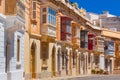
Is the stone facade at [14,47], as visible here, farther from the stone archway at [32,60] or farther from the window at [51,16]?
the window at [51,16]

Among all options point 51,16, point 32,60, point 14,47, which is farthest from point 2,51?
point 51,16

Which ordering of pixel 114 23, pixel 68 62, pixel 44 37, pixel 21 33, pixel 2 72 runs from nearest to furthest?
1. pixel 2 72
2. pixel 21 33
3. pixel 44 37
4. pixel 68 62
5. pixel 114 23

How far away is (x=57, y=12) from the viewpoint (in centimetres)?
3772

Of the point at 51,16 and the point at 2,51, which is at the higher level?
the point at 51,16

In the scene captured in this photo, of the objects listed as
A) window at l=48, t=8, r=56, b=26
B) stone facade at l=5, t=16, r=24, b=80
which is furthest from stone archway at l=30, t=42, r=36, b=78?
stone facade at l=5, t=16, r=24, b=80

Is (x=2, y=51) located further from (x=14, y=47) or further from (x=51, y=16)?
(x=51, y=16)

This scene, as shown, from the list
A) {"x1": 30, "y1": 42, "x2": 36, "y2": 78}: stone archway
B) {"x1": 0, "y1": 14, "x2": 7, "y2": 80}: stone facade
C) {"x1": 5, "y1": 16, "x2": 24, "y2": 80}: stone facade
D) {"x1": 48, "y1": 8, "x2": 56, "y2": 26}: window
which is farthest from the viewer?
{"x1": 48, "y1": 8, "x2": 56, "y2": 26}: window

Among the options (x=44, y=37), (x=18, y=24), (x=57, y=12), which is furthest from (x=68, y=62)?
(x=18, y=24)

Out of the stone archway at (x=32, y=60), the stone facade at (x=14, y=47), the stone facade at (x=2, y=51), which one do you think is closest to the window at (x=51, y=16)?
the stone archway at (x=32, y=60)

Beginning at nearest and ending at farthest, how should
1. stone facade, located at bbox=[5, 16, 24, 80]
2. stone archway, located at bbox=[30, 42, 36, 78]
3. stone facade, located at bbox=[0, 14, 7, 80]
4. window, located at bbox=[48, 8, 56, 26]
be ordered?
stone facade, located at bbox=[0, 14, 7, 80], stone facade, located at bbox=[5, 16, 24, 80], stone archway, located at bbox=[30, 42, 36, 78], window, located at bbox=[48, 8, 56, 26]

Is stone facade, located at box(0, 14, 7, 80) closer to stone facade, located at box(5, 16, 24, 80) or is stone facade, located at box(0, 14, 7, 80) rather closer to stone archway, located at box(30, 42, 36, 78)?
stone facade, located at box(5, 16, 24, 80)

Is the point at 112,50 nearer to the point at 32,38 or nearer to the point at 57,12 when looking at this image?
the point at 57,12

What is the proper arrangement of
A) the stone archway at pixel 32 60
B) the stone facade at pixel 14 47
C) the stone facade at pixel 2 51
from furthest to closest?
1. the stone archway at pixel 32 60
2. the stone facade at pixel 14 47
3. the stone facade at pixel 2 51

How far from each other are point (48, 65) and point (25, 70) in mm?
5964
